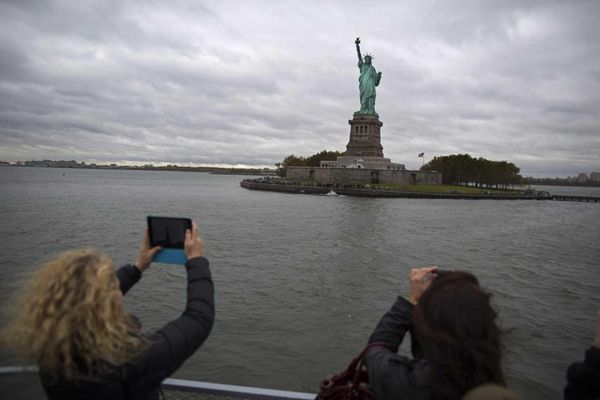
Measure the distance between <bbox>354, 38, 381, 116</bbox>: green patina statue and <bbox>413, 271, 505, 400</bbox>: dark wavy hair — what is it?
2463 inches

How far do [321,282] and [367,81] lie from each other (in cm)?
5312

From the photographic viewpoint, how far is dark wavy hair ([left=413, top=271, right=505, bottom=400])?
1692 millimetres

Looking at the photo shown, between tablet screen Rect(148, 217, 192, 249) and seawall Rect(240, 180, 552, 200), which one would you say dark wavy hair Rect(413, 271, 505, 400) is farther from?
seawall Rect(240, 180, 552, 200)

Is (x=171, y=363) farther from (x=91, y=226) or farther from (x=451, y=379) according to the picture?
(x=91, y=226)

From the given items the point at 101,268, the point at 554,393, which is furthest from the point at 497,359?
the point at 554,393

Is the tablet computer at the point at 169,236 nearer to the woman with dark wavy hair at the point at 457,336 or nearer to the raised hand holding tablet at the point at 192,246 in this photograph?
the raised hand holding tablet at the point at 192,246

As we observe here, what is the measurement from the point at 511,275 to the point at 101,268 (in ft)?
51.0

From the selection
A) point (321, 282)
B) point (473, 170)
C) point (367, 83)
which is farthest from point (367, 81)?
point (321, 282)

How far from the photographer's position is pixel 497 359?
5.66 feet

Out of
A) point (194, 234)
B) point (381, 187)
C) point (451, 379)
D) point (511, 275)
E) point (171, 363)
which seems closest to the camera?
point (451, 379)

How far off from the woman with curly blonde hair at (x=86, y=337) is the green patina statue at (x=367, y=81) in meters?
62.7

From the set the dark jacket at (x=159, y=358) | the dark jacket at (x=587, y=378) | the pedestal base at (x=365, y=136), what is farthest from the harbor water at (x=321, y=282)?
the pedestal base at (x=365, y=136)

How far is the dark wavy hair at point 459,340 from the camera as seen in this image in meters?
1.69

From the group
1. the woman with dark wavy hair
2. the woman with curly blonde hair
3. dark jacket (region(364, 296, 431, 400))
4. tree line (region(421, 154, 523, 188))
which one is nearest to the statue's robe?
tree line (region(421, 154, 523, 188))
